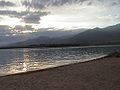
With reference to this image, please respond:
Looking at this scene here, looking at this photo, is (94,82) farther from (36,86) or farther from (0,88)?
(0,88)

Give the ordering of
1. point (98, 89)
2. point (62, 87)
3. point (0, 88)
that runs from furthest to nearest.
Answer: point (0, 88)
point (62, 87)
point (98, 89)

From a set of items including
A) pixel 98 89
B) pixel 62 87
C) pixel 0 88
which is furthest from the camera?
pixel 0 88

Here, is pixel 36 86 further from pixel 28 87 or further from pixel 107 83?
pixel 107 83

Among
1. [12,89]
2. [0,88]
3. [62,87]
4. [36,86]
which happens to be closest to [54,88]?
[62,87]

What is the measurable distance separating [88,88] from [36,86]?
4509 millimetres

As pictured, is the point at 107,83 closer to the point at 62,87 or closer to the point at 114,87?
the point at 114,87

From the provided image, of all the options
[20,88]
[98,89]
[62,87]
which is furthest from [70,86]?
[20,88]

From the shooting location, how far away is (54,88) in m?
19.5

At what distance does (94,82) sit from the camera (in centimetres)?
2155

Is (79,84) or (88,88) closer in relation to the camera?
(88,88)

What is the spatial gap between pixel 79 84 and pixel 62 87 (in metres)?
1.75

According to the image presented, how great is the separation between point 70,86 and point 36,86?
9.57 feet

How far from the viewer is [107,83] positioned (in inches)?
822

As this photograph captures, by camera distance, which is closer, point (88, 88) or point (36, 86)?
point (88, 88)
